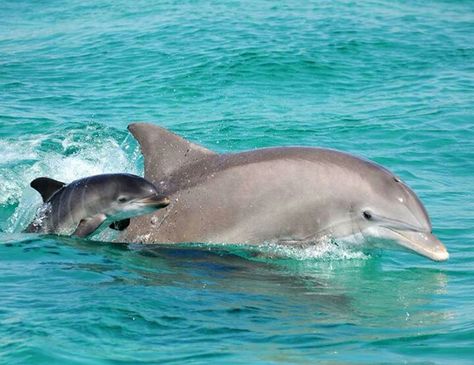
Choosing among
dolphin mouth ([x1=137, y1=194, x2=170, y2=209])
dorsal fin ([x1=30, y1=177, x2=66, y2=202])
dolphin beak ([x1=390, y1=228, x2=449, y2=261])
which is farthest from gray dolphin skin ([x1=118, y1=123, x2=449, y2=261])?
dorsal fin ([x1=30, y1=177, x2=66, y2=202])

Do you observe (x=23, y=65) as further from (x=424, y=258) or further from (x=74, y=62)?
(x=424, y=258)

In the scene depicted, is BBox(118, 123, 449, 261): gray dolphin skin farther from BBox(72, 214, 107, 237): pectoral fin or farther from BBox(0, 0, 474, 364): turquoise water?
BBox(72, 214, 107, 237): pectoral fin

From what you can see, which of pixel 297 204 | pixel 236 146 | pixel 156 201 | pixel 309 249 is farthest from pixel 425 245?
pixel 236 146

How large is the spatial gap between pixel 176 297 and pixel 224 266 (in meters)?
1.21

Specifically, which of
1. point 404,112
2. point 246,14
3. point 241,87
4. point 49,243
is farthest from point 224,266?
point 246,14

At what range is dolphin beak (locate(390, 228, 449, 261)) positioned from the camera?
10555mm

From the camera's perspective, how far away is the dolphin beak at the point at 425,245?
10555 mm

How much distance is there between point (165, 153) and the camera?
1162cm

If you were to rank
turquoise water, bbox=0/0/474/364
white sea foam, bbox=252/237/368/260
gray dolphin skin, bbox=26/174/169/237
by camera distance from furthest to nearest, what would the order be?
white sea foam, bbox=252/237/368/260 < gray dolphin skin, bbox=26/174/169/237 < turquoise water, bbox=0/0/474/364

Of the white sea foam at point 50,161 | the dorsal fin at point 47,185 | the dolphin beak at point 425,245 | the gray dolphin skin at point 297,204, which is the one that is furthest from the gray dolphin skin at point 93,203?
the dolphin beak at point 425,245

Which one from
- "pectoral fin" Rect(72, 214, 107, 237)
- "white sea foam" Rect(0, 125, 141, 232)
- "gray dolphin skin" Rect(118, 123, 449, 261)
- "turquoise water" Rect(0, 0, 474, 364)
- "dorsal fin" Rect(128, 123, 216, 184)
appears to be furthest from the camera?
"white sea foam" Rect(0, 125, 141, 232)

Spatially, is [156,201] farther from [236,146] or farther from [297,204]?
[236,146]

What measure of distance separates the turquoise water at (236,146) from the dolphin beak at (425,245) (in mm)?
323

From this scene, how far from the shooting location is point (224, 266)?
1045cm
